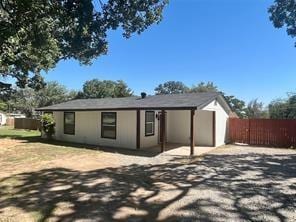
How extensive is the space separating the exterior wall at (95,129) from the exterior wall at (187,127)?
147 inches

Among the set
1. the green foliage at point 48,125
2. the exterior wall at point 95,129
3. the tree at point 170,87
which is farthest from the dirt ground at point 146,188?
the tree at point 170,87

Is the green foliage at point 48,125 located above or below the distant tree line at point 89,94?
below

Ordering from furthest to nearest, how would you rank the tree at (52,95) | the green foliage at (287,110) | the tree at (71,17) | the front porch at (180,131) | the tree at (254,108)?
the tree at (52,95) < the tree at (254,108) < the green foliage at (287,110) < the front porch at (180,131) < the tree at (71,17)

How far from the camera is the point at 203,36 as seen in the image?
65.2 ft

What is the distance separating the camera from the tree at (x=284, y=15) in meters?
13.1

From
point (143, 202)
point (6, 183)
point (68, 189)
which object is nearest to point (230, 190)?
point (143, 202)

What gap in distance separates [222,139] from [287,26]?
697 centimetres

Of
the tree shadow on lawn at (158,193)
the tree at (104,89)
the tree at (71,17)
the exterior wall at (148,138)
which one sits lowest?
the tree shadow on lawn at (158,193)

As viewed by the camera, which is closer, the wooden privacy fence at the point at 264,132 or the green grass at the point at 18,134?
the wooden privacy fence at the point at 264,132

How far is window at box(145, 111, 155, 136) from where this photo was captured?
15648 mm

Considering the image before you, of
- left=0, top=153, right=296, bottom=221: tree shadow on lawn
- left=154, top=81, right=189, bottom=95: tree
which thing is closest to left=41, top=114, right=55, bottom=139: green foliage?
left=0, top=153, right=296, bottom=221: tree shadow on lawn

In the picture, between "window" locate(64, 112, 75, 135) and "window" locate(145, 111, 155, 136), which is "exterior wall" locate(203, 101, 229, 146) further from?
"window" locate(64, 112, 75, 135)

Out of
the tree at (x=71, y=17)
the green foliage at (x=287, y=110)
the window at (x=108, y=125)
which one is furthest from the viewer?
the green foliage at (x=287, y=110)

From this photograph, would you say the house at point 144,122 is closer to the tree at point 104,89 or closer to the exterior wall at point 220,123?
the exterior wall at point 220,123
